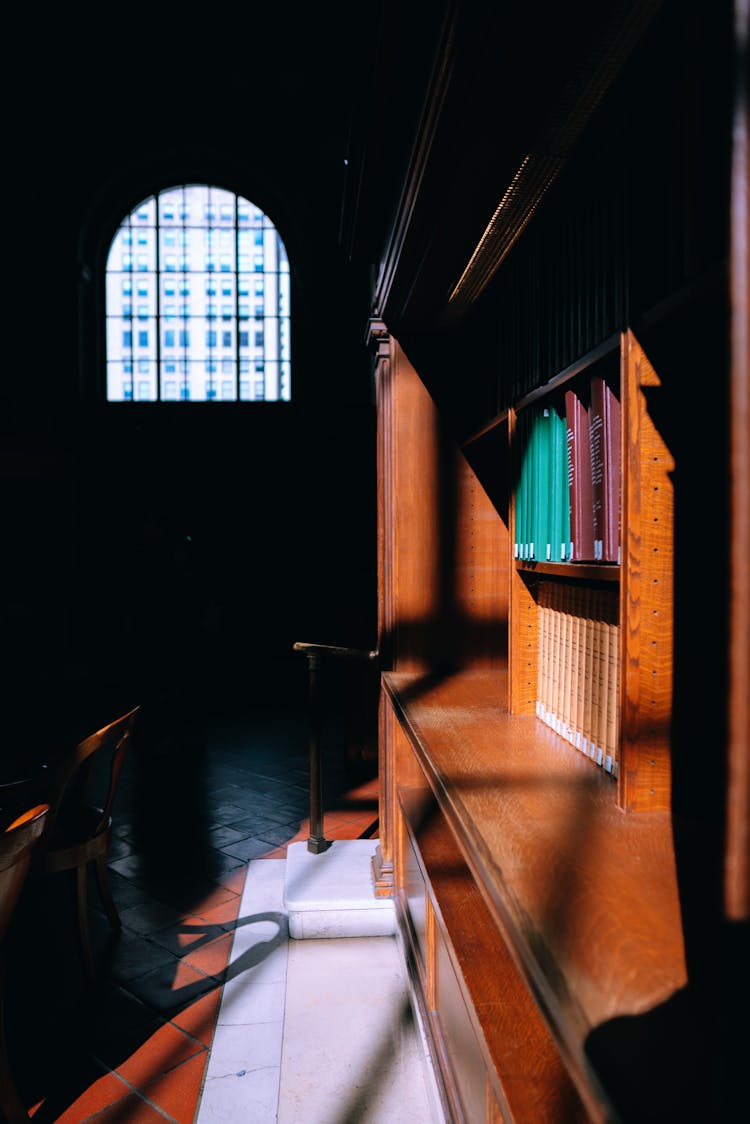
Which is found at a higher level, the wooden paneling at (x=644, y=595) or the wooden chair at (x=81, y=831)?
the wooden paneling at (x=644, y=595)

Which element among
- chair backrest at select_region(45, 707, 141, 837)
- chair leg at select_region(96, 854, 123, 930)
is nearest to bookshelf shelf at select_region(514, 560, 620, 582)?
chair backrest at select_region(45, 707, 141, 837)

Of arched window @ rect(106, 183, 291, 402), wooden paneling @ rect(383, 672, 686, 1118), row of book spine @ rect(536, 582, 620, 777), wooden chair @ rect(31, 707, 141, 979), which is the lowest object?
wooden chair @ rect(31, 707, 141, 979)

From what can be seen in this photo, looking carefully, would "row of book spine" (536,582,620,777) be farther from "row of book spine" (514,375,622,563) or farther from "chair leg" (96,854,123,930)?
"chair leg" (96,854,123,930)

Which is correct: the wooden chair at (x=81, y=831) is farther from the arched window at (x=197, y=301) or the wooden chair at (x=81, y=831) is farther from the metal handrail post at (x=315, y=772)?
the arched window at (x=197, y=301)

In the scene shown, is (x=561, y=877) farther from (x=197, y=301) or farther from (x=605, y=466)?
(x=197, y=301)

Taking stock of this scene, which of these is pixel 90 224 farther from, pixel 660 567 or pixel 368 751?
pixel 660 567

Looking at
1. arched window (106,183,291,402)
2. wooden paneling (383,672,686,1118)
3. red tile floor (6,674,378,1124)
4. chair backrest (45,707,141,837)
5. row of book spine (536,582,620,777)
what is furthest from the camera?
arched window (106,183,291,402)

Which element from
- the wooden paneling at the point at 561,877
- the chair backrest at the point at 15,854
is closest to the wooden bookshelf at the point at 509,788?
the wooden paneling at the point at 561,877

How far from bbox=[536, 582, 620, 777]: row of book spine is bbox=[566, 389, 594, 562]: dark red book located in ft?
Answer: 0.38

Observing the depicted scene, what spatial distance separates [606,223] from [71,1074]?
7.79 ft

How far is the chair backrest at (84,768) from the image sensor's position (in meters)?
2.12

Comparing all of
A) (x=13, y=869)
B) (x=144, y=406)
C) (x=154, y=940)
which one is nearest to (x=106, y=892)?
(x=154, y=940)

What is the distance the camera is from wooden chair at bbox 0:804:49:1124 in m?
1.52

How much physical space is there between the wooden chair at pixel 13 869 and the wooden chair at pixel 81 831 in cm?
40
